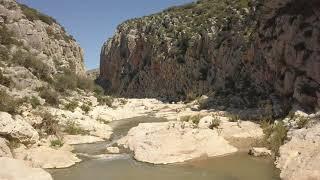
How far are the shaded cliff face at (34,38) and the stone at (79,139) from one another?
52.2ft

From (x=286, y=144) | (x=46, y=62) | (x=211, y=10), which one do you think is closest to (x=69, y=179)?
(x=286, y=144)

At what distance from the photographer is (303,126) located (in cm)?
2453

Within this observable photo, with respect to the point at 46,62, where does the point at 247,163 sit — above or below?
below

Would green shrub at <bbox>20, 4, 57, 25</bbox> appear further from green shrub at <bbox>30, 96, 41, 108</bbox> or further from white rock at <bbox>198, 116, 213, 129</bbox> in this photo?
white rock at <bbox>198, 116, 213, 129</bbox>

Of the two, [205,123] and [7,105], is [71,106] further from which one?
[205,123]

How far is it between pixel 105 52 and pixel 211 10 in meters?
47.3

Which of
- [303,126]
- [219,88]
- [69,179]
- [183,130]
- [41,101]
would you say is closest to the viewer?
[69,179]

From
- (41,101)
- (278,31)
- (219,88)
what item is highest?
(278,31)

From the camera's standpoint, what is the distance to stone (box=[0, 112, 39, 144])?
2441cm

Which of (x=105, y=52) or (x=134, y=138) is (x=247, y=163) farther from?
(x=105, y=52)

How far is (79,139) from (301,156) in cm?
1626

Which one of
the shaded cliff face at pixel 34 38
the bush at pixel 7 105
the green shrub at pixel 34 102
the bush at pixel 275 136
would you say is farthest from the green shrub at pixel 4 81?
the bush at pixel 275 136

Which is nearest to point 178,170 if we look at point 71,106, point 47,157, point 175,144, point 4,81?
point 175,144

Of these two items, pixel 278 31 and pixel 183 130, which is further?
pixel 278 31
